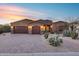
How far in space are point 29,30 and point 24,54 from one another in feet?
2.11

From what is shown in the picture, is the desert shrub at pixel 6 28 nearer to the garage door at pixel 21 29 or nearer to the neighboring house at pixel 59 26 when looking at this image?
the garage door at pixel 21 29

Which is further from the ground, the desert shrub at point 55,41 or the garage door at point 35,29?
the garage door at point 35,29

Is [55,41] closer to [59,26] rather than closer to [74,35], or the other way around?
[59,26]

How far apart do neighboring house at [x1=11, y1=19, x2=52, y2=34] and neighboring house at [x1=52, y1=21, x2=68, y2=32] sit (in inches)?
4.2

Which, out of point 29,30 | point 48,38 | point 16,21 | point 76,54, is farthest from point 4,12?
point 76,54

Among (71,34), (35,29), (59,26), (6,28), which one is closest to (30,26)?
(35,29)

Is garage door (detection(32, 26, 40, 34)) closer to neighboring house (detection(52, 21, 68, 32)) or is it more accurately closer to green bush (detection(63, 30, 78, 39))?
neighboring house (detection(52, 21, 68, 32))

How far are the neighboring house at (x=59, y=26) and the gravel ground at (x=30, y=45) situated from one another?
0.27 metres

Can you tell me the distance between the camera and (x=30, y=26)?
664cm

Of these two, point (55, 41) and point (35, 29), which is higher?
point (35, 29)

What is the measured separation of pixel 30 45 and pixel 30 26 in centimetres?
49

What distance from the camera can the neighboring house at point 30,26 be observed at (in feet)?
21.5

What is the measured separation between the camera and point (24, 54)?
21.0 ft

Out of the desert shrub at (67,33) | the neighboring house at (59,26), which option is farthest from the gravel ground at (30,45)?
the neighboring house at (59,26)
